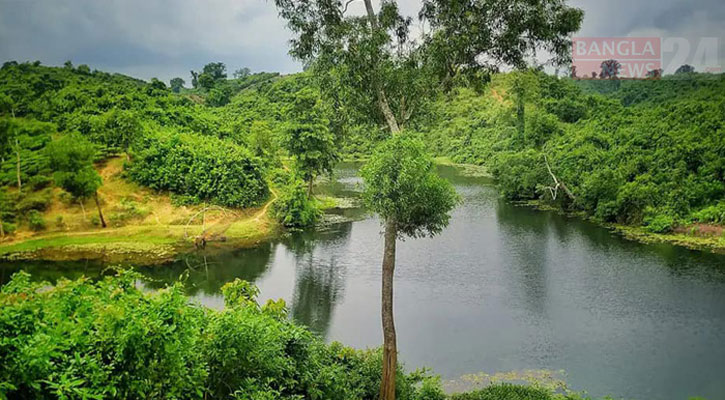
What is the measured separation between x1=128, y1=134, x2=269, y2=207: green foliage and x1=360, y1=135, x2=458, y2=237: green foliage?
23.8m

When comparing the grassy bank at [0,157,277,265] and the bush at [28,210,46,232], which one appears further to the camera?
the bush at [28,210,46,232]

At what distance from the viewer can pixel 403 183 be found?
435 inches

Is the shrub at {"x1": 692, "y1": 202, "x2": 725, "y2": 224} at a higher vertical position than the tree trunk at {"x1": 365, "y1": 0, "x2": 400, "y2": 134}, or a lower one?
lower

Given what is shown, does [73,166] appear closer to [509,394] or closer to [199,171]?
[199,171]

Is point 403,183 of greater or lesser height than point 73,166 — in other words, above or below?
below

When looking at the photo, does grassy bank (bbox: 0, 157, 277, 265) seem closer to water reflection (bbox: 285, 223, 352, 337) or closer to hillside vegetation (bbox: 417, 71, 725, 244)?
water reflection (bbox: 285, 223, 352, 337)

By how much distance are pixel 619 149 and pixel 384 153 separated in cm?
3263

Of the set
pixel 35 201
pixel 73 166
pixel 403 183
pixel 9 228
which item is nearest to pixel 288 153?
pixel 73 166

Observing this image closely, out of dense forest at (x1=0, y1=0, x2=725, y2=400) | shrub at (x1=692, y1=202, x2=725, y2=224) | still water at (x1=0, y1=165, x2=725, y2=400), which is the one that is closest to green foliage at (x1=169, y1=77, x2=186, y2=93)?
dense forest at (x1=0, y1=0, x2=725, y2=400)

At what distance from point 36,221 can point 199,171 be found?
9863mm

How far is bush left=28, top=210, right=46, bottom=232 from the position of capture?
2720cm

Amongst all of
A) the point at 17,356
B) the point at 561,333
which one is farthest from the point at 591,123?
the point at 17,356

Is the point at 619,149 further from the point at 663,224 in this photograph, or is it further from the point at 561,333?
the point at 561,333

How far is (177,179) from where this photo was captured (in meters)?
33.7
